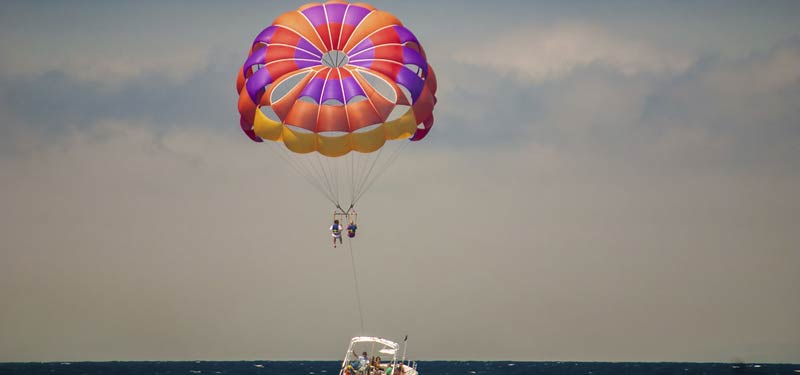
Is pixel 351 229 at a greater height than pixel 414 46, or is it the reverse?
pixel 414 46

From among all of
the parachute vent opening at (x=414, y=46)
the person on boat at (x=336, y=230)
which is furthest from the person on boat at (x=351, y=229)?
the parachute vent opening at (x=414, y=46)

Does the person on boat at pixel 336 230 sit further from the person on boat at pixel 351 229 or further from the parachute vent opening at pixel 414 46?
the parachute vent opening at pixel 414 46

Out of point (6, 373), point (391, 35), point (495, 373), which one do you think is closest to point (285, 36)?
point (391, 35)

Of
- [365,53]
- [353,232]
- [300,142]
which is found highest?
[365,53]

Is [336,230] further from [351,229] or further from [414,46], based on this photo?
[414,46]

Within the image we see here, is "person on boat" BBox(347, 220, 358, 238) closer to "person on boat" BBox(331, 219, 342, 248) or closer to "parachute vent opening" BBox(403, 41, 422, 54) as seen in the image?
"person on boat" BBox(331, 219, 342, 248)

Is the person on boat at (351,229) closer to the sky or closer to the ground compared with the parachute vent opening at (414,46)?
closer to the ground

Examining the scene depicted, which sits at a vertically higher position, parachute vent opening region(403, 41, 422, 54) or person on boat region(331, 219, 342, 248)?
parachute vent opening region(403, 41, 422, 54)

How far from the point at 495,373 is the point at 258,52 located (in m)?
107

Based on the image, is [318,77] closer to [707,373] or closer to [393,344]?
[393,344]

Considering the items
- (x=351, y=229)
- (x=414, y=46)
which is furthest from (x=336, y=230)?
(x=414, y=46)

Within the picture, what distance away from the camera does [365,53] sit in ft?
141

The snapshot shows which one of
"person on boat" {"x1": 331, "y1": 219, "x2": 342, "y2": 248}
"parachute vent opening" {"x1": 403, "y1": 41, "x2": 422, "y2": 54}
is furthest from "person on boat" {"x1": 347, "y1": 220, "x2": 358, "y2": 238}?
"parachute vent opening" {"x1": 403, "y1": 41, "x2": 422, "y2": 54}

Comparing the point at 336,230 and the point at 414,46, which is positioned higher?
the point at 414,46
